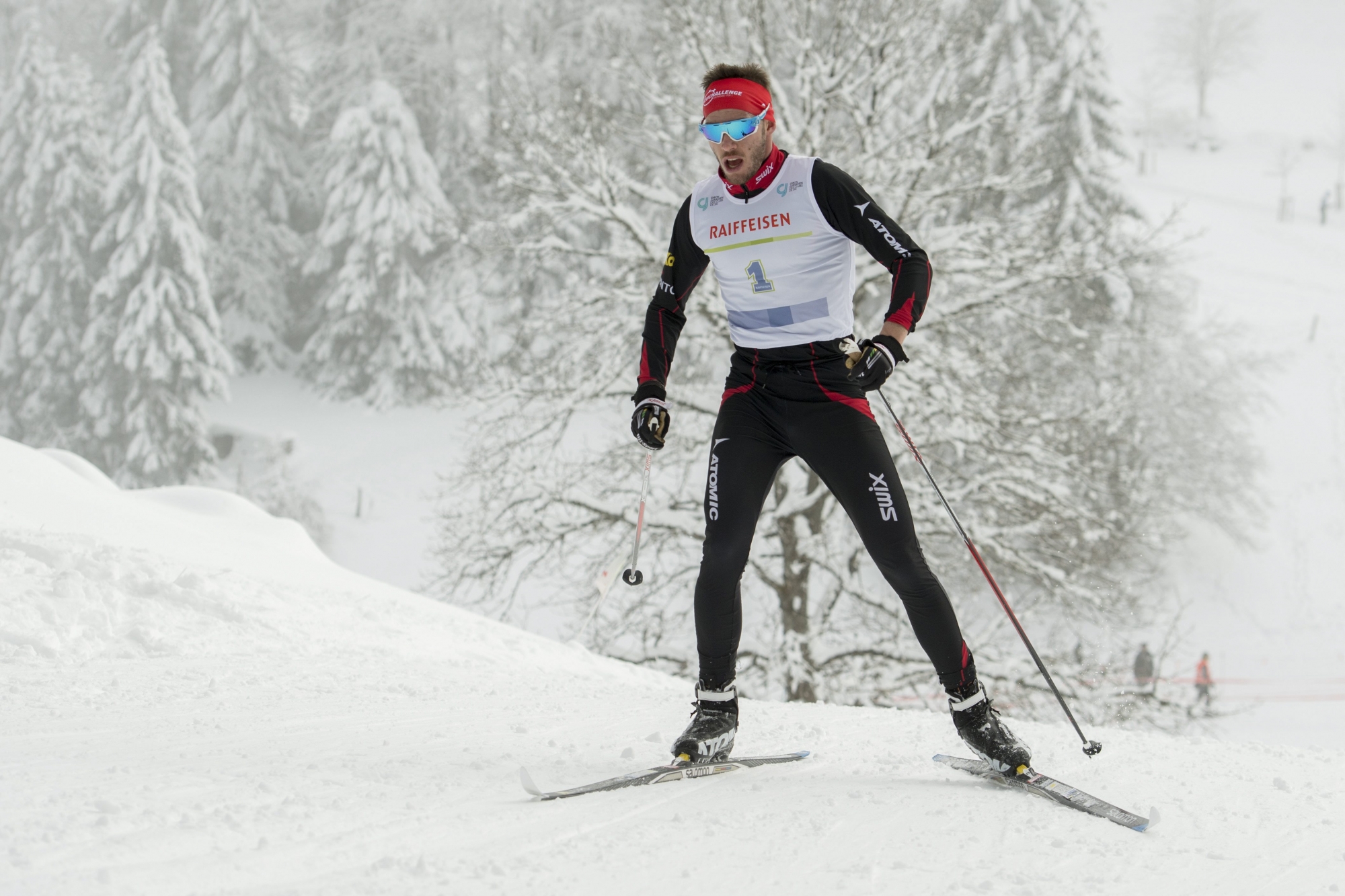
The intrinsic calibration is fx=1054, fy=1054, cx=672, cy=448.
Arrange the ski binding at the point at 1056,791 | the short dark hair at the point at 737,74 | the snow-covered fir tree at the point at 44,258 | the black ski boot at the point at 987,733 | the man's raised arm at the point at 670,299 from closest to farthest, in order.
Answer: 1. the ski binding at the point at 1056,791
2. the black ski boot at the point at 987,733
3. the short dark hair at the point at 737,74
4. the man's raised arm at the point at 670,299
5. the snow-covered fir tree at the point at 44,258

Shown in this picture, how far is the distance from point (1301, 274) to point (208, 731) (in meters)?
43.3

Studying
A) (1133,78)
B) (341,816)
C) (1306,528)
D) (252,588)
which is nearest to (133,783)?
(341,816)

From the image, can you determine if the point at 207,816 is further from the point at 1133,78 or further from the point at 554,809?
the point at 1133,78

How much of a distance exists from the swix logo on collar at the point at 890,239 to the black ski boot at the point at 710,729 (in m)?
1.45

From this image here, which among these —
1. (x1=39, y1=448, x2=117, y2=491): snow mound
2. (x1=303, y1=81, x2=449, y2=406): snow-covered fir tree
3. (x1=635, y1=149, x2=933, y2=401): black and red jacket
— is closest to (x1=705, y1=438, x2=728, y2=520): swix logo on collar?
(x1=635, y1=149, x2=933, y2=401): black and red jacket

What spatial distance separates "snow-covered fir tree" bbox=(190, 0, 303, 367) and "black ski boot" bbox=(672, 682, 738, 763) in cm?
2804

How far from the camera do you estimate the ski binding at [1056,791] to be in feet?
8.80

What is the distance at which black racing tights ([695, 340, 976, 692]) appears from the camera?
309 cm

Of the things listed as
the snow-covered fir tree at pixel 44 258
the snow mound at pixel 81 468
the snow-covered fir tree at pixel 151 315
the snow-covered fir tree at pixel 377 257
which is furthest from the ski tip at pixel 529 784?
the snow-covered fir tree at pixel 44 258

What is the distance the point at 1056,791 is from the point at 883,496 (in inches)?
36.6

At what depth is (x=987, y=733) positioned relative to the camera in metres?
3.05

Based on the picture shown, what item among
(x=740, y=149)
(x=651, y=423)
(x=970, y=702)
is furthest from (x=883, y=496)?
(x=740, y=149)

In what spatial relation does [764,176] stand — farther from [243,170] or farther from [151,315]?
[243,170]

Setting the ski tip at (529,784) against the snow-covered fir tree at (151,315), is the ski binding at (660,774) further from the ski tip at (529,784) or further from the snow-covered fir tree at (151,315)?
the snow-covered fir tree at (151,315)
